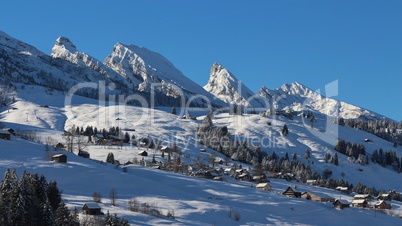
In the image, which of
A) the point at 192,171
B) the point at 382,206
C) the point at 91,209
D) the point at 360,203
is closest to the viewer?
the point at 91,209

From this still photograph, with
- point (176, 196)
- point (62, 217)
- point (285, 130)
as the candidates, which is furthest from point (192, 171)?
point (285, 130)

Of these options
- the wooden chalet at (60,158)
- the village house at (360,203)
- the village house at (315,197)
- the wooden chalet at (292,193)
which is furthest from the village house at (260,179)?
the wooden chalet at (60,158)

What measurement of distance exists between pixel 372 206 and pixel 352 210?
18.3 metres

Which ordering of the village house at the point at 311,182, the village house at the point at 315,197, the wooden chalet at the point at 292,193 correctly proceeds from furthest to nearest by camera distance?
the village house at the point at 311,182 → the village house at the point at 315,197 → the wooden chalet at the point at 292,193

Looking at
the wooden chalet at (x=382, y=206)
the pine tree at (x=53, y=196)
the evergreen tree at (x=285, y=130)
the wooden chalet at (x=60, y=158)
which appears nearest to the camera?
the pine tree at (x=53, y=196)

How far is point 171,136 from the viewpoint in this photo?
155m

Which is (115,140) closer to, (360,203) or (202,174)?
(202,174)

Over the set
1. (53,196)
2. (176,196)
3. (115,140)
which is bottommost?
(176,196)

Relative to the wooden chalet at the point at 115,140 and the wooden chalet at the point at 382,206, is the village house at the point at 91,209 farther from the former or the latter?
the wooden chalet at the point at 115,140

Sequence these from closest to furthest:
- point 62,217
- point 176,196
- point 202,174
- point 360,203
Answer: point 62,217, point 176,196, point 360,203, point 202,174

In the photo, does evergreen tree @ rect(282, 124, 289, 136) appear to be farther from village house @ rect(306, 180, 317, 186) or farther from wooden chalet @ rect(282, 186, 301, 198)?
wooden chalet @ rect(282, 186, 301, 198)

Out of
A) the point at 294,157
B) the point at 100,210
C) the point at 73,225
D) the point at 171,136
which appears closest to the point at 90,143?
the point at 171,136

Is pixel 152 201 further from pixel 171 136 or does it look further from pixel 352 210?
pixel 171 136

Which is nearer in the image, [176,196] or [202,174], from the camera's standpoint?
[176,196]
